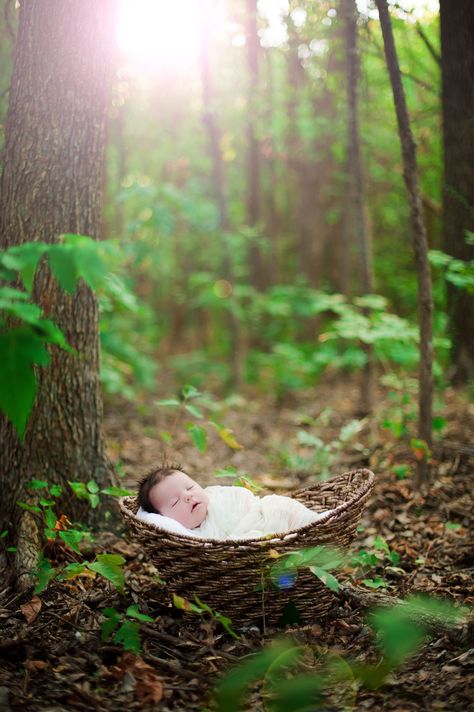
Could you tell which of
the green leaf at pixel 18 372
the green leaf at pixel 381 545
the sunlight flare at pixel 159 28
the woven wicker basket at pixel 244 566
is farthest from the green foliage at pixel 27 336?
the sunlight flare at pixel 159 28

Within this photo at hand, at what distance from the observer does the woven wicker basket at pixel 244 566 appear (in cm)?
257

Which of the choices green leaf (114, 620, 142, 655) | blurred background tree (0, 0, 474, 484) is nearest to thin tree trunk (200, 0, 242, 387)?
blurred background tree (0, 0, 474, 484)

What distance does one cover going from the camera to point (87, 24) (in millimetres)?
3342

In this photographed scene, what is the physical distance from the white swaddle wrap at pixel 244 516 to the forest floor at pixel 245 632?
0.35 metres

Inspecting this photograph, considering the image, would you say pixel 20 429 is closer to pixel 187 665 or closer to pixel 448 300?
pixel 187 665

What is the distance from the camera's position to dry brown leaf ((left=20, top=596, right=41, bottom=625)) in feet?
9.02

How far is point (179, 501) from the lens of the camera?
3102 millimetres

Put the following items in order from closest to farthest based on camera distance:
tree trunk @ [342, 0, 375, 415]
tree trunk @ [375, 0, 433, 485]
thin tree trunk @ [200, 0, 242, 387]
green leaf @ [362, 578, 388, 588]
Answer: green leaf @ [362, 578, 388, 588] → tree trunk @ [375, 0, 433, 485] → tree trunk @ [342, 0, 375, 415] → thin tree trunk @ [200, 0, 242, 387]

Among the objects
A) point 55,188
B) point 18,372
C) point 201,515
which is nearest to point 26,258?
point 18,372

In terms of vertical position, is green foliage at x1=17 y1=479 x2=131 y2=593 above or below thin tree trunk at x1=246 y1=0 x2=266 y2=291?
below

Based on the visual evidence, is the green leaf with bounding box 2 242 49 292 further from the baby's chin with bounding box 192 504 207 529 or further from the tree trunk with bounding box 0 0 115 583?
the baby's chin with bounding box 192 504 207 529

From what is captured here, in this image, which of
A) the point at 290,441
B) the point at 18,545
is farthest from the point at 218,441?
the point at 18,545

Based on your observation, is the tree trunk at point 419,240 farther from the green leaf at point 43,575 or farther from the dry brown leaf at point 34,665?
the dry brown leaf at point 34,665

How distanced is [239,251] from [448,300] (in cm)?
826
